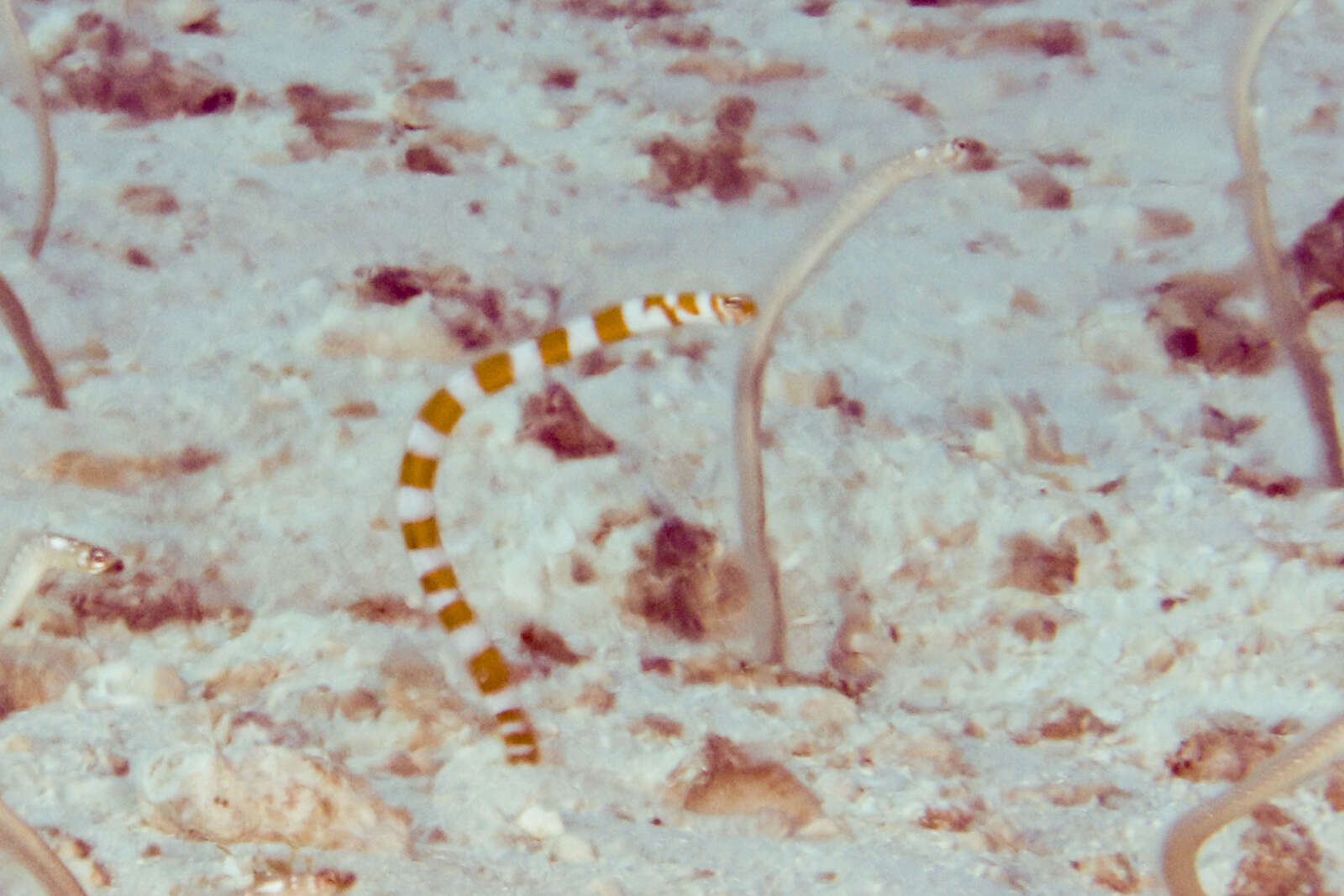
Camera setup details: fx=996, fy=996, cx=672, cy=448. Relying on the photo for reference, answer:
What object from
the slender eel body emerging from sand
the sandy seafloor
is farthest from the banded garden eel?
the slender eel body emerging from sand

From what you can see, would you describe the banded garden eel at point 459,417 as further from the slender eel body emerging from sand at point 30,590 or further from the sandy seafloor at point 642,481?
the slender eel body emerging from sand at point 30,590

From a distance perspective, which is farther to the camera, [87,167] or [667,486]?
[87,167]

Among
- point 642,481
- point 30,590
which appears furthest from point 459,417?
point 30,590

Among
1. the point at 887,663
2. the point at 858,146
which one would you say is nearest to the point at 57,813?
the point at 887,663

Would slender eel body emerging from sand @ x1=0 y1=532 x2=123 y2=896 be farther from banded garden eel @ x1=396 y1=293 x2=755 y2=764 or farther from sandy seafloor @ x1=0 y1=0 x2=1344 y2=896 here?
banded garden eel @ x1=396 y1=293 x2=755 y2=764

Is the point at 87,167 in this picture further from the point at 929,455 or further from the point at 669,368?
the point at 929,455

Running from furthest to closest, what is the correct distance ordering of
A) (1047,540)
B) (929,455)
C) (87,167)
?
1. (87,167)
2. (929,455)
3. (1047,540)

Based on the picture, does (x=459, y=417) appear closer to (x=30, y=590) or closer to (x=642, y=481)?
(x=642, y=481)

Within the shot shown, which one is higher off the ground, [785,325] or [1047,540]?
[785,325]
